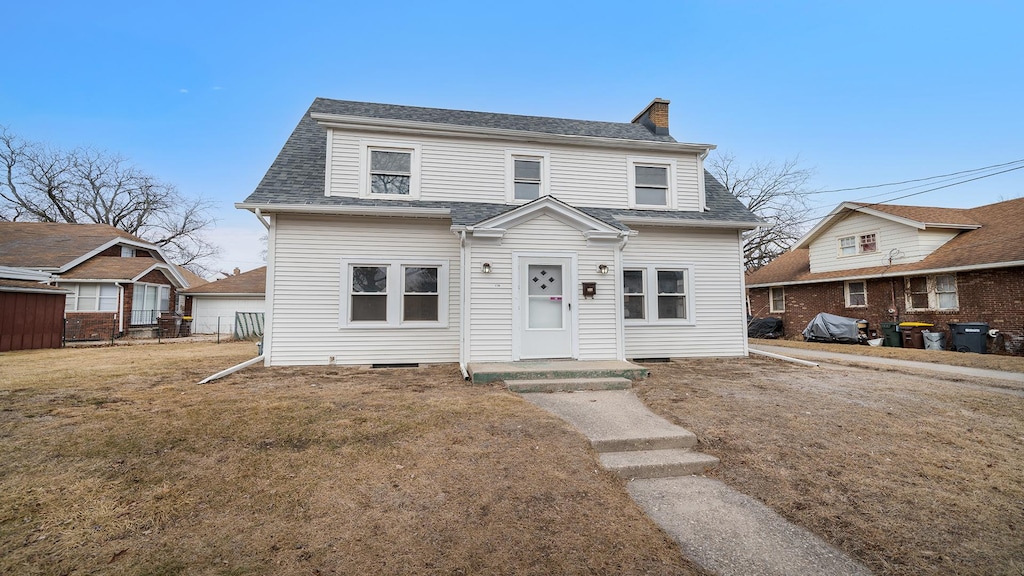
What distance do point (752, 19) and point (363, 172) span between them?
1424cm

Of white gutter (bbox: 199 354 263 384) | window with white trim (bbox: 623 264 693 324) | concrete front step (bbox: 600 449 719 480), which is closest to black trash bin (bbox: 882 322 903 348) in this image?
window with white trim (bbox: 623 264 693 324)

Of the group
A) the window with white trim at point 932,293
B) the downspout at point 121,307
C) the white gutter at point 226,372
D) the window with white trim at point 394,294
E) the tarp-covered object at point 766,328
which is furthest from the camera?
the tarp-covered object at point 766,328

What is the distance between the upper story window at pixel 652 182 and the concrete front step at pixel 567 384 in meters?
5.45

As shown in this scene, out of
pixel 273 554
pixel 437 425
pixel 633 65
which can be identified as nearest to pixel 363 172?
pixel 437 425

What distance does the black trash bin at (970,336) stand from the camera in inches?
479

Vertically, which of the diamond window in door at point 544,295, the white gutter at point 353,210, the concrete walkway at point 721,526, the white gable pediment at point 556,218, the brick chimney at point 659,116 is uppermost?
the brick chimney at point 659,116

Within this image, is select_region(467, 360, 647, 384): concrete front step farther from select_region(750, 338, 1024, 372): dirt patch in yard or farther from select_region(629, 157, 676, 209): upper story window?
select_region(750, 338, 1024, 372): dirt patch in yard

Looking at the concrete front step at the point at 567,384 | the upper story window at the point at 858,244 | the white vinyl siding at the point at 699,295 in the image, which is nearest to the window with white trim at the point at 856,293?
the upper story window at the point at 858,244

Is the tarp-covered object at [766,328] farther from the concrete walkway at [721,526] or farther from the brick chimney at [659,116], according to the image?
the concrete walkway at [721,526]

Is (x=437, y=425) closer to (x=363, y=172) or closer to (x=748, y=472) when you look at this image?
(x=748, y=472)

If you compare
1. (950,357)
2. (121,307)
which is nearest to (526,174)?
(950,357)

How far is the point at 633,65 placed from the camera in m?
16.3

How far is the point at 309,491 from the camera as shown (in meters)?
2.99

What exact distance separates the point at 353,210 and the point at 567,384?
5536 mm
